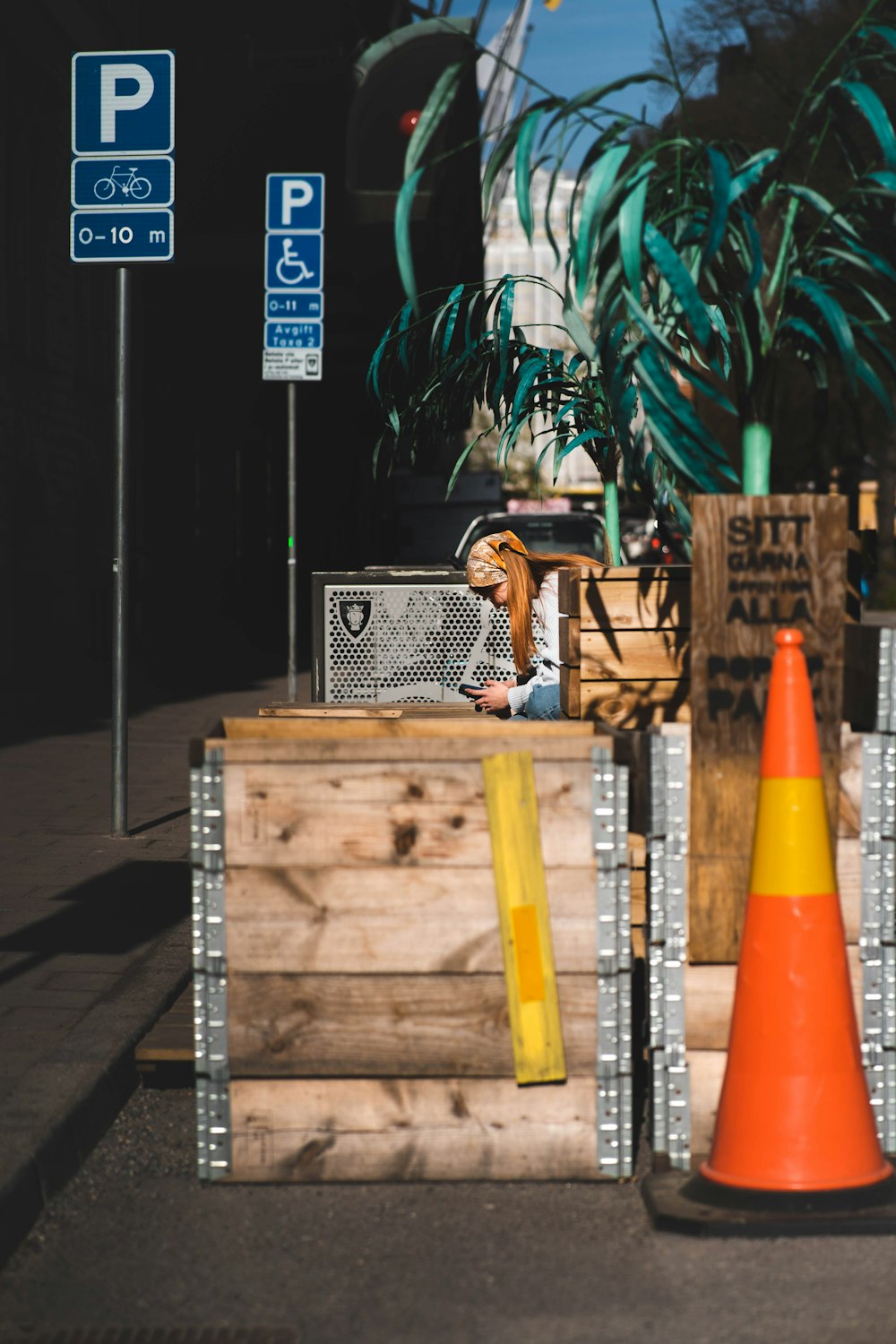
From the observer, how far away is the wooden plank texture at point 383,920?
3.98 metres

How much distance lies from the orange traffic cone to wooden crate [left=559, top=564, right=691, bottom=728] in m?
1.32

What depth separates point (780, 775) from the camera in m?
3.86

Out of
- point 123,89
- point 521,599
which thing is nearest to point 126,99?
point 123,89

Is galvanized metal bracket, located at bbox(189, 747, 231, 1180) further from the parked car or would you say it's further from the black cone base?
the parked car

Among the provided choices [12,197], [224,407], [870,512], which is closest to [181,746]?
[12,197]

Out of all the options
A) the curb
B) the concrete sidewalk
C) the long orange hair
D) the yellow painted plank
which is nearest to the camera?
the curb

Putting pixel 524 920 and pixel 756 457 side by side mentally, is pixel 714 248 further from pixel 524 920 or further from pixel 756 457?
pixel 524 920

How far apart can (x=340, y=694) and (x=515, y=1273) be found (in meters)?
5.04

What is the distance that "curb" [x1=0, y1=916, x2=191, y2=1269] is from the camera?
3.82 meters

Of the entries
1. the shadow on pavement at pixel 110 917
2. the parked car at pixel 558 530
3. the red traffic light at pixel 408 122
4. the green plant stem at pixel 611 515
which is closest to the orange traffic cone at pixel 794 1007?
the shadow on pavement at pixel 110 917

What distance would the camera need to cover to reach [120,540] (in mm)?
8547

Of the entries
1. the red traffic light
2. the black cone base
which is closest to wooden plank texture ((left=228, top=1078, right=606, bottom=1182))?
the black cone base

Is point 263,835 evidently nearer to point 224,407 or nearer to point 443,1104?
point 443,1104

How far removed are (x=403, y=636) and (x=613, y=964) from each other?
14.6ft
